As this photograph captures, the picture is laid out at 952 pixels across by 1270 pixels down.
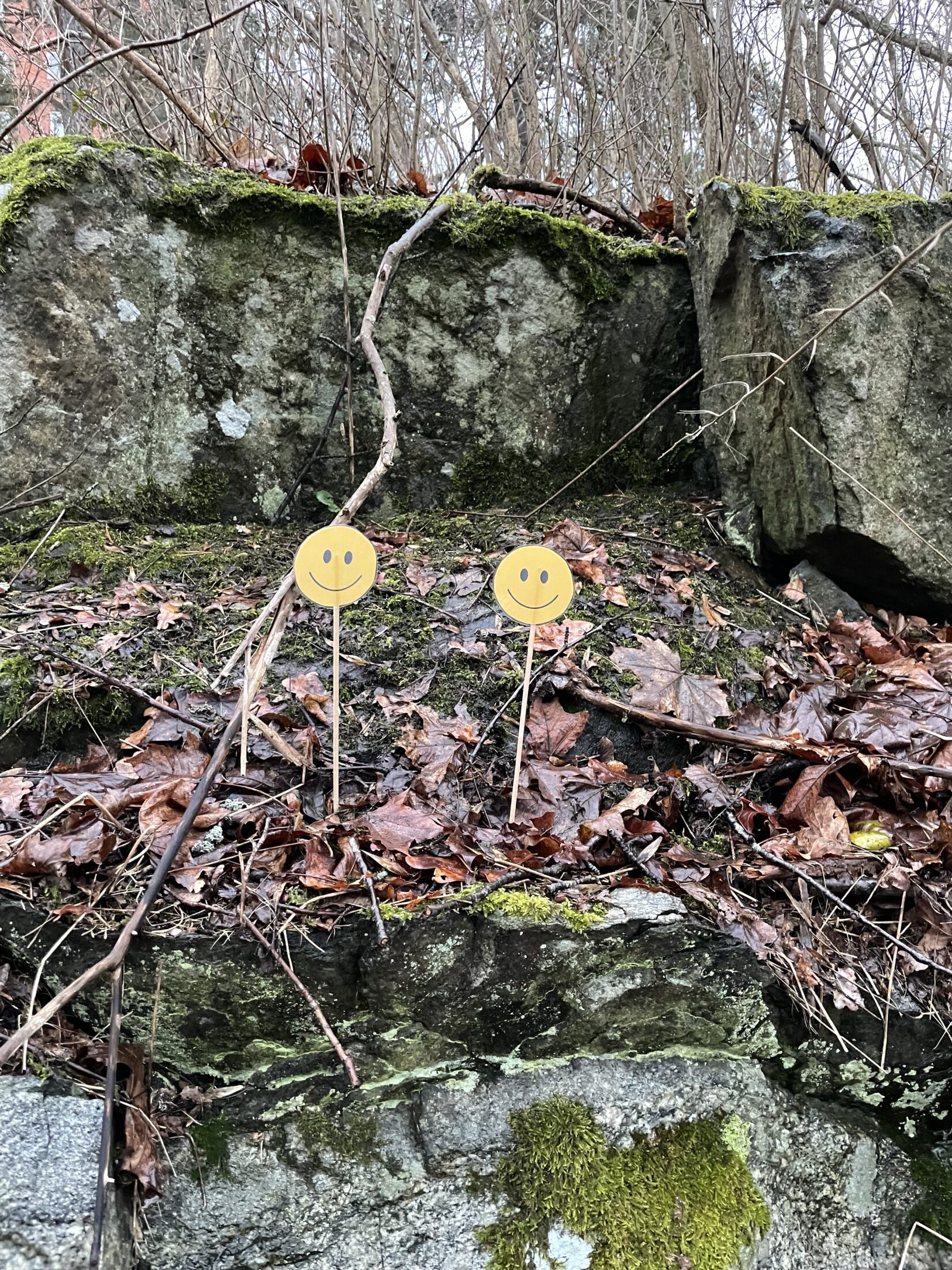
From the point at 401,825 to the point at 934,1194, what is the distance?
1.69 metres

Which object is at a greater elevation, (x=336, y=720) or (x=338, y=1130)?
(x=336, y=720)

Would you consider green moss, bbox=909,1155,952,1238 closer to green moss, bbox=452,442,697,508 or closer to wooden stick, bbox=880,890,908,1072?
wooden stick, bbox=880,890,908,1072

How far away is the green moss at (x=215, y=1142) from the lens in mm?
1678

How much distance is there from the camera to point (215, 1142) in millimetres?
1690

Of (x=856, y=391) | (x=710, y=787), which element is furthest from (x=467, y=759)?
(x=856, y=391)

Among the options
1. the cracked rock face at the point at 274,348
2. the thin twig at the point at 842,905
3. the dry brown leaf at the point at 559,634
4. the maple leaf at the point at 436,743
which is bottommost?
the thin twig at the point at 842,905

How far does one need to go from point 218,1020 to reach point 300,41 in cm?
417

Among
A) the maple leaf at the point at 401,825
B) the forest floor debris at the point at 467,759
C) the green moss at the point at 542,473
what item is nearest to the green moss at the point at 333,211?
the green moss at the point at 542,473

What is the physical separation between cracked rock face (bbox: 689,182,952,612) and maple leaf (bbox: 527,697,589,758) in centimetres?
156

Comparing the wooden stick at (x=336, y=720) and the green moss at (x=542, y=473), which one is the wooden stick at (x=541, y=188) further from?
the wooden stick at (x=336, y=720)

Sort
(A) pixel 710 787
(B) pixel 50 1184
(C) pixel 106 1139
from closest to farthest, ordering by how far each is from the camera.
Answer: (C) pixel 106 1139
(B) pixel 50 1184
(A) pixel 710 787

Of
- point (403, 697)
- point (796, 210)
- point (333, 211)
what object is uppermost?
point (333, 211)

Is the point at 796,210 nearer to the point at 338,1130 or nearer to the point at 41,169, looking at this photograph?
the point at 41,169

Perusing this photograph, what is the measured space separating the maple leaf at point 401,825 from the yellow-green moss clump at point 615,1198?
0.68 meters
